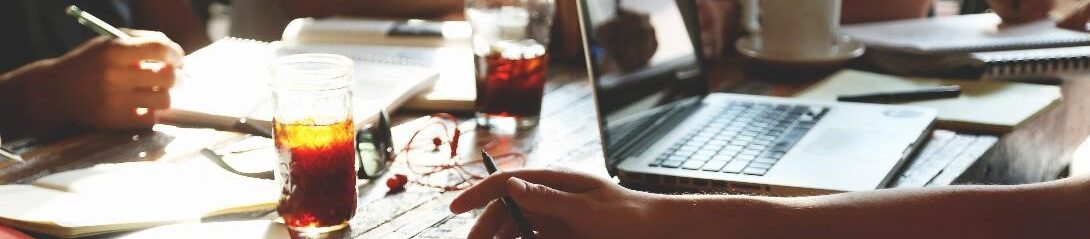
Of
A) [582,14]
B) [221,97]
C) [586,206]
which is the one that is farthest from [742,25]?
[586,206]

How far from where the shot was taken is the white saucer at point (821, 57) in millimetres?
1642

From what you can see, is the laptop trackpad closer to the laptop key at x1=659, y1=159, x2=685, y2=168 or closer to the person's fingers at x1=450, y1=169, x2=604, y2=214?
the laptop key at x1=659, y1=159, x2=685, y2=168

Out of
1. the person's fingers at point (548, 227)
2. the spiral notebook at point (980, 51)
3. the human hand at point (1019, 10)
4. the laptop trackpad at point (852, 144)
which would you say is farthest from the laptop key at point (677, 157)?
the human hand at point (1019, 10)

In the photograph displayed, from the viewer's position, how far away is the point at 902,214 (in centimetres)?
93

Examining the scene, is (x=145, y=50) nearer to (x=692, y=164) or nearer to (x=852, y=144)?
(x=692, y=164)

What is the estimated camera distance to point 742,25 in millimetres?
1901

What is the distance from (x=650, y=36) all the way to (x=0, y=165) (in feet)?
2.47

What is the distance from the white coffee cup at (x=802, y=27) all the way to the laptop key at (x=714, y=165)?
0.57 metres

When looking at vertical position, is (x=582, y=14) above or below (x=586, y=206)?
above

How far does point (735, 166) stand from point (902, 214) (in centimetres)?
22

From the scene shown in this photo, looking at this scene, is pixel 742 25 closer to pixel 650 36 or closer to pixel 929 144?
pixel 650 36

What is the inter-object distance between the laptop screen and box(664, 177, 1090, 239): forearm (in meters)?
0.23

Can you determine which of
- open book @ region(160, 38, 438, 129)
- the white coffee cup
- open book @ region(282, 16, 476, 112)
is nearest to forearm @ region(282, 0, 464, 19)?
open book @ region(282, 16, 476, 112)

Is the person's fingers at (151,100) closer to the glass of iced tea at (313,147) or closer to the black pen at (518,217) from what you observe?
the glass of iced tea at (313,147)
